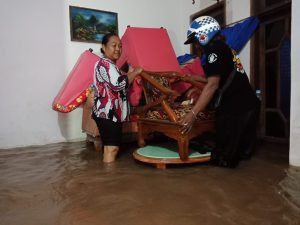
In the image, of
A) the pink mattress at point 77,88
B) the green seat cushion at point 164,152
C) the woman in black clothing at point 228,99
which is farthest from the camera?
the pink mattress at point 77,88

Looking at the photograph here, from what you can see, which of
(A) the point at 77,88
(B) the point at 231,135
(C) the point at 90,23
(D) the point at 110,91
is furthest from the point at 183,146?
(C) the point at 90,23

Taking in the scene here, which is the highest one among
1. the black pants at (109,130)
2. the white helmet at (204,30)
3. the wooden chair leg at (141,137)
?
the white helmet at (204,30)

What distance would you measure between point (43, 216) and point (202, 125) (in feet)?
5.10

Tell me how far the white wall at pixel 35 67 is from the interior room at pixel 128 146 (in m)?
0.01

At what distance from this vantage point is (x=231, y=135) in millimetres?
2488

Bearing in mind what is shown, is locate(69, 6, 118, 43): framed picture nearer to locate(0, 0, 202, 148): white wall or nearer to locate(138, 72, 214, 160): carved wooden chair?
locate(0, 0, 202, 148): white wall

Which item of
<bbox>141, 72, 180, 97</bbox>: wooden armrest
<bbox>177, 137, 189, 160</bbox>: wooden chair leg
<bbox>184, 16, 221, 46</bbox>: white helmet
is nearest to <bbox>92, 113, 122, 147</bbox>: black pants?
<bbox>141, 72, 180, 97</bbox>: wooden armrest

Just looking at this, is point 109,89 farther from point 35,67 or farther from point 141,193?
point 35,67

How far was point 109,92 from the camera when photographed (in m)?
2.68

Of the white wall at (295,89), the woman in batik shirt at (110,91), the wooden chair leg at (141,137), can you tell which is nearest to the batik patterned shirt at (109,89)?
the woman in batik shirt at (110,91)

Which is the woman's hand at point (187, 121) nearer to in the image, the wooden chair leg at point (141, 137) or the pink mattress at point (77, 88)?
the wooden chair leg at point (141, 137)

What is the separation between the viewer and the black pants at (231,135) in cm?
247

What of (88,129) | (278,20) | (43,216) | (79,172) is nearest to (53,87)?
(88,129)

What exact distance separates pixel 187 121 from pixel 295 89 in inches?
39.1
